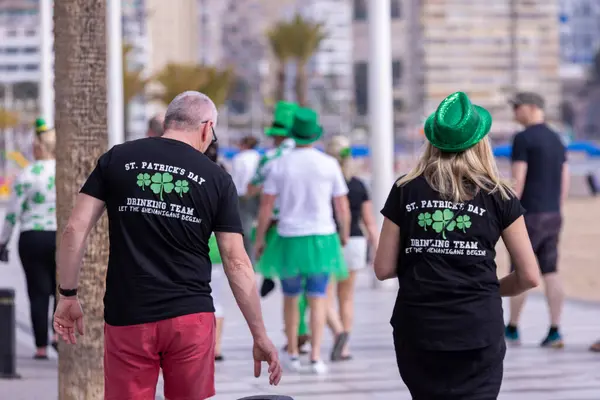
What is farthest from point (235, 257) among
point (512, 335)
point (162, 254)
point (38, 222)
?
point (512, 335)

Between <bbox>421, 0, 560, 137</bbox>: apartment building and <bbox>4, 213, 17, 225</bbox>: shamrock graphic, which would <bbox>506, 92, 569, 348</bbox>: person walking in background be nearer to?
<bbox>4, 213, 17, 225</bbox>: shamrock graphic

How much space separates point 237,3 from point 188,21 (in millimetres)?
16248

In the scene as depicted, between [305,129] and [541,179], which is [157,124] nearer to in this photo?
[305,129]

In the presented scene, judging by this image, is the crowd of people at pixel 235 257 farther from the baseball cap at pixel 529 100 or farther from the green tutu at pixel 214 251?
the baseball cap at pixel 529 100

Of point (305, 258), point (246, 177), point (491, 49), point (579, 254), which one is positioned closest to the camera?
point (305, 258)

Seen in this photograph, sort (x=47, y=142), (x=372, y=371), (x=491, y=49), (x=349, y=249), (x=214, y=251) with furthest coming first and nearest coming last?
1. (x=491, y=49)
2. (x=349, y=249)
3. (x=47, y=142)
4. (x=372, y=371)
5. (x=214, y=251)

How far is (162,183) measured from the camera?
4934 millimetres

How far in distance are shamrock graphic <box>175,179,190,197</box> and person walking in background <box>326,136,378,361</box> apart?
5.22m

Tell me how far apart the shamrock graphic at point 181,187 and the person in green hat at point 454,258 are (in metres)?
0.75

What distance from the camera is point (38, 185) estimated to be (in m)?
9.64

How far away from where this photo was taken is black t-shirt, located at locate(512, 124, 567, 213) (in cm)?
1009

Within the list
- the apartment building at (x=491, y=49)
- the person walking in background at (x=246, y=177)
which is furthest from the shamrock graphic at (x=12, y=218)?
the apartment building at (x=491, y=49)

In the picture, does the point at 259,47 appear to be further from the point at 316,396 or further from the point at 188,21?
the point at 316,396

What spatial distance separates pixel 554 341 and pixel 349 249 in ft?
5.84
